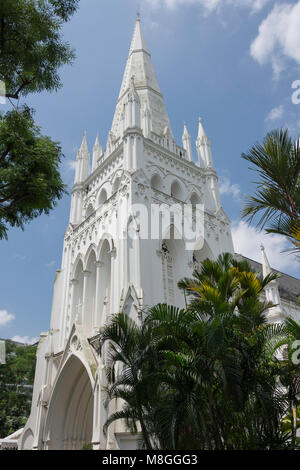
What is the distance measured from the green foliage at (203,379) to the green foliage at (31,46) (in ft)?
22.3

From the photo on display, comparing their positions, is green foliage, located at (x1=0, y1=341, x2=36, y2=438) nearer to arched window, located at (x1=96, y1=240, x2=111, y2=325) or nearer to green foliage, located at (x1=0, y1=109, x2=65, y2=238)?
arched window, located at (x1=96, y1=240, x2=111, y2=325)

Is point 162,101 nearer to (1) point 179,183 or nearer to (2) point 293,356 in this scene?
(1) point 179,183

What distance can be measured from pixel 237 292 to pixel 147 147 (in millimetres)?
14009

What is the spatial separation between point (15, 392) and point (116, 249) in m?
20.2

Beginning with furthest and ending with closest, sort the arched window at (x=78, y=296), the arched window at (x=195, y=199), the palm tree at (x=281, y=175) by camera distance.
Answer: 1. the arched window at (x=195, y=199)
2. the arched window at (x=78, y=296)
3. the palm tree at (x=281, y=175)

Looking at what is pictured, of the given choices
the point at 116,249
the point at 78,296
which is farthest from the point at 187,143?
the point at 78,296

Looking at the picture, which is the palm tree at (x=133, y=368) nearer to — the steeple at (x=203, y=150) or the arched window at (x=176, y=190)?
the arched window at (x=176, y=190)

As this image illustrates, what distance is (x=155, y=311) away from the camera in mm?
9234

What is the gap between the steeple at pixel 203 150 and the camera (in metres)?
26.3

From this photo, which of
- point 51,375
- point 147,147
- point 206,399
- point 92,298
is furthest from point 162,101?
point 206,399

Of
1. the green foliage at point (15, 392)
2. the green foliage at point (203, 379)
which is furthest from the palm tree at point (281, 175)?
the green foliage at point (15, 392)

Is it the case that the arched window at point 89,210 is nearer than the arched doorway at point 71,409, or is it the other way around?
the arched doorway at point 71,409

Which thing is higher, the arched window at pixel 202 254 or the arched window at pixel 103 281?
the arched window at pixel 202 254

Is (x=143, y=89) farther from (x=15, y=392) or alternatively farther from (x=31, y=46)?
(x=15, y=392)
